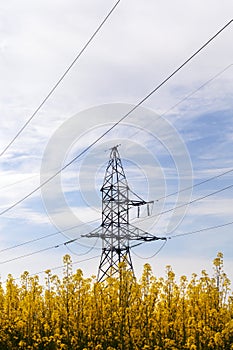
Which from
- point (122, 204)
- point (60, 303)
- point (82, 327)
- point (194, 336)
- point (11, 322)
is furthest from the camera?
point (122, 204)

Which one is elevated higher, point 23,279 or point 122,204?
point 122,204

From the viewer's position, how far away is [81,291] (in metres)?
9.90

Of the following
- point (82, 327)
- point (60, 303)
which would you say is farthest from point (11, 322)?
point (82, 327)

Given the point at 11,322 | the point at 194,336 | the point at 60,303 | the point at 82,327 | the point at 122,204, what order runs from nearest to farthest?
the point at 194,336 < the point at 82,327 < the point at 60,303 < the point at 11,322 < the point at 122,204

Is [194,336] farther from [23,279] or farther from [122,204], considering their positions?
[122,204]

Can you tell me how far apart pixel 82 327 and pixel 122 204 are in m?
8.95

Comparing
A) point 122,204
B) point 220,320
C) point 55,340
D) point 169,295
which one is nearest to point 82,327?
point 55,340

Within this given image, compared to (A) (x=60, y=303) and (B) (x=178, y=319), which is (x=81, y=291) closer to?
(A) (x=60, y=303)

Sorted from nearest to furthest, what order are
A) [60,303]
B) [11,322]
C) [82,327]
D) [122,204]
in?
[82,327]
[60,303]
[11,322]
[122,204]

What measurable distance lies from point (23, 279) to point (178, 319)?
393cm

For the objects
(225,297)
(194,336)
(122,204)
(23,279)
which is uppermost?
(122,204)

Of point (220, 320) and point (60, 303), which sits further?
point (60, 303)

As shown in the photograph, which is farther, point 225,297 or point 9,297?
point 9,297

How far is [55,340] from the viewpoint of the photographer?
986 cm
